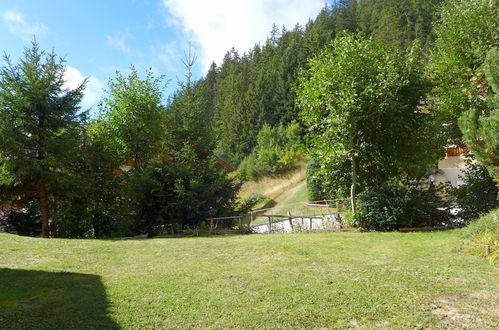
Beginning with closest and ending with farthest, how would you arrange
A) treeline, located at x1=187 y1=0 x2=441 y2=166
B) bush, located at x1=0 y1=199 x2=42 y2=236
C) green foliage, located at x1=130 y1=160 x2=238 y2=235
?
green foliage, located at x1=130 y1=160 x2=238 y2=235 → bush, located at x1=0 y1=199 x2=42 y2=236 → treeline, located at x1=187 y1=0 x2=441 y2=166

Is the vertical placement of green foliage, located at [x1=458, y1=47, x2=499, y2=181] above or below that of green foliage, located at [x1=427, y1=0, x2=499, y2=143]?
below

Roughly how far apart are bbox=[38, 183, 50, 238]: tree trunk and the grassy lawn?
4909 millimetres

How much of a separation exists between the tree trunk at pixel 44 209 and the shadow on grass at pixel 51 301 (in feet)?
25.2

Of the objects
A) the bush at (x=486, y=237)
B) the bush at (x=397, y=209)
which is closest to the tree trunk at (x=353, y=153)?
the bush at (x=397, y=209)

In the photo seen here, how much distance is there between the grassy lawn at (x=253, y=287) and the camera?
4523 mm

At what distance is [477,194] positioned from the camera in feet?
39.8

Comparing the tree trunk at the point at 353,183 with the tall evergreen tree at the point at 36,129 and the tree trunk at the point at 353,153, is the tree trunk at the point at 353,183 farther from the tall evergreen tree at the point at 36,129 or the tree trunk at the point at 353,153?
the tall evergreen tree at the point at 36,129

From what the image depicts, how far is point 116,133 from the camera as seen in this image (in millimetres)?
18234

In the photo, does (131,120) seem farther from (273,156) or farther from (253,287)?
(273,156)

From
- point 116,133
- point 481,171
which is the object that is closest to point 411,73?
point 481,171

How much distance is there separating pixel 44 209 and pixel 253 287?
11.9 metres

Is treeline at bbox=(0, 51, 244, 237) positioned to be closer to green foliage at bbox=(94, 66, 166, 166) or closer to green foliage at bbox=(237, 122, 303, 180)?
green foliage at bbox=(94, 66, 166, 166)

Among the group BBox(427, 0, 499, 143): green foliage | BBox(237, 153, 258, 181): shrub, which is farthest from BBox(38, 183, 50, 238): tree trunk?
BBox(237, 153, 258, 181): shrub

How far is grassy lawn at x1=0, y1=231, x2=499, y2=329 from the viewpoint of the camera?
14.8ft
